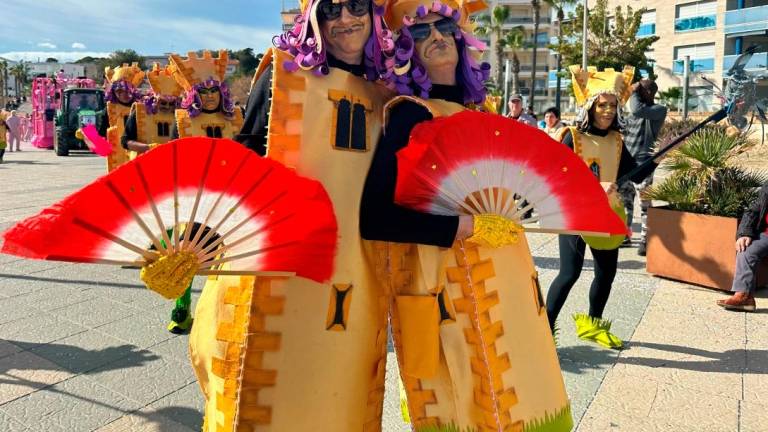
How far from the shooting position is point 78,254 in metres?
1.32

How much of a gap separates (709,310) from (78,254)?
4725 millimetres

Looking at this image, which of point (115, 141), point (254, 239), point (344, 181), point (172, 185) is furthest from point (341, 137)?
point (115, 141)

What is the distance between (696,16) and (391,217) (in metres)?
46.0

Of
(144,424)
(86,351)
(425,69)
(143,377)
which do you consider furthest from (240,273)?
(86,351)

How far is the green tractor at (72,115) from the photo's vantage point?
20.0m

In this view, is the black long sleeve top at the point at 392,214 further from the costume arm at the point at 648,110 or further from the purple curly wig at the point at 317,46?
the costume arm at the point at 648,110

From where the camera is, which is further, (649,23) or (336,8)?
(649,23)

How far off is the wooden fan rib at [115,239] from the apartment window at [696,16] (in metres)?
45.6

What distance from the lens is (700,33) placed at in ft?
131

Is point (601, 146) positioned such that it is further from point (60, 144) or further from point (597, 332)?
point (60, 144)

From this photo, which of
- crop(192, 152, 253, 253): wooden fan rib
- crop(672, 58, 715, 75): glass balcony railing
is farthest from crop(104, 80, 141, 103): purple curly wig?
crop(672, 58, 715, 75): glass balcony railing

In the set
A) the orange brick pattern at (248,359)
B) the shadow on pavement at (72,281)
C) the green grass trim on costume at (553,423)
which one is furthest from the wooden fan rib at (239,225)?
the shadow on pavement at (72,281)

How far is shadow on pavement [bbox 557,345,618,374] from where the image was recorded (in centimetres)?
354

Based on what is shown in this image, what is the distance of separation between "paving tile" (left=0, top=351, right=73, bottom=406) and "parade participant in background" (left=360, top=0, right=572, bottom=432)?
7.70 ft
